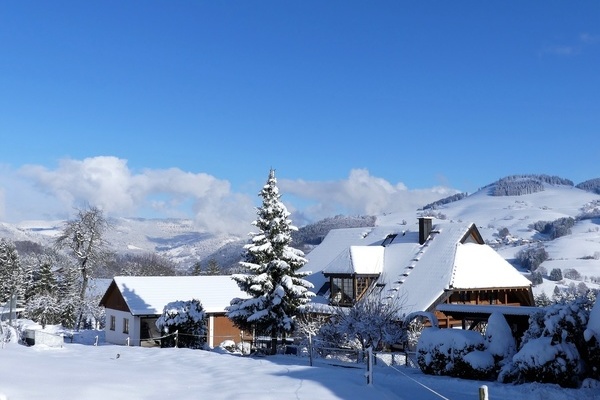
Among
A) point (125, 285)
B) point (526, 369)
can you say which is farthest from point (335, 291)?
point (526, 369)

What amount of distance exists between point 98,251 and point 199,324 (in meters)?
23.3

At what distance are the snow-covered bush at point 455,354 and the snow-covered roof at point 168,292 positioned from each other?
992 inches

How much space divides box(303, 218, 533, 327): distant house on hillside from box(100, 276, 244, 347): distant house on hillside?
717 centimetres

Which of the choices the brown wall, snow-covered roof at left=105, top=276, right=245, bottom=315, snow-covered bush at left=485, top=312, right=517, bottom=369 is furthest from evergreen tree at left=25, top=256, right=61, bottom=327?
snow-covered bush at left=485, top=312, right=517, bottom=369

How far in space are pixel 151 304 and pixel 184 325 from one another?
1022 centimetres

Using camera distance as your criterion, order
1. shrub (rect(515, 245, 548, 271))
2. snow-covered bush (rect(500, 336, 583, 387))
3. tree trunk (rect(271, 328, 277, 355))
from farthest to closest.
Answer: shrub (rect(515, 245, 548, 271))
tree trunk (rect(271, 328, 277, 355))
snow-covered bush (rect(500, 336, 583, 387))

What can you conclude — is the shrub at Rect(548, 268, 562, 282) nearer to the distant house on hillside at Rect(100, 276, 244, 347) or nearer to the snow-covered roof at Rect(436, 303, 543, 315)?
the distant house on hillside at Rect(100, 276, 244, 347)

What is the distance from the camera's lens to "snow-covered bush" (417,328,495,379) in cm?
1680

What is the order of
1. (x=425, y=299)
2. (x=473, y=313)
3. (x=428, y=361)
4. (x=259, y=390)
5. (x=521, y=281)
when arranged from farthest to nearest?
1. (x=521, y=281)
2. (x=425, y=299)
3. (x=473, y=313)
4. (x=428, y=361)
5. (x=259, y=390)

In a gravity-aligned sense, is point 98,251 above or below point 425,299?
above

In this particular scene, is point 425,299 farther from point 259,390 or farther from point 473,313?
point 259,390

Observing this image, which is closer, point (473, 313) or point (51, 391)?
point (51, 391)

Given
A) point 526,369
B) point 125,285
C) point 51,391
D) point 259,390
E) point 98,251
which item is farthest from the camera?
point 98,251

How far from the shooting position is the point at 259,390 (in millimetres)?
13156
